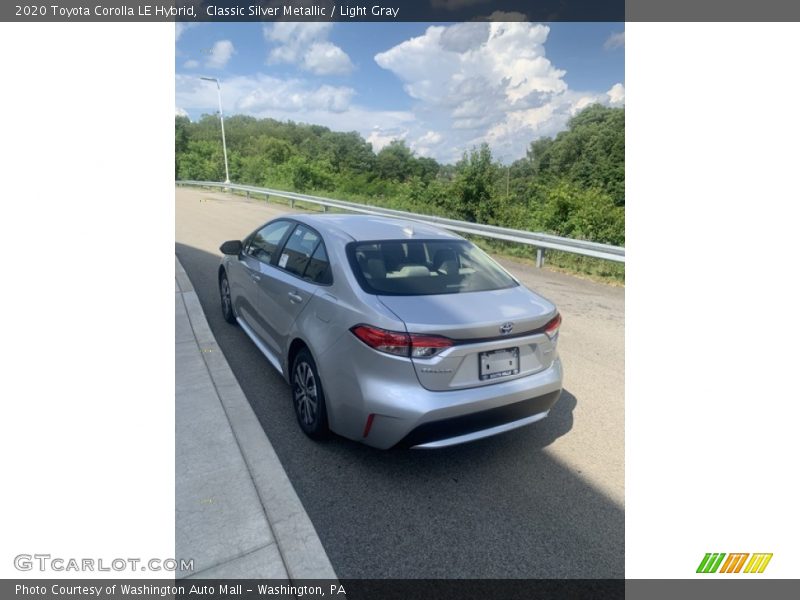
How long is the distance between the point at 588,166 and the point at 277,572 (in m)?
62.3

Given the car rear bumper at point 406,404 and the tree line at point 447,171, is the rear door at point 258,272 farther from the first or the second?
the tree line at point 447,171

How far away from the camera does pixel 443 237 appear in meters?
3.79

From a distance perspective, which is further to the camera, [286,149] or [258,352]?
[286,149]

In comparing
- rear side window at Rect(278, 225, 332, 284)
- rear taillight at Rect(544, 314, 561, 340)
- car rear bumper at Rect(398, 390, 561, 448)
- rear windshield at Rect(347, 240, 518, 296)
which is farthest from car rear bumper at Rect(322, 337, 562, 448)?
rear side window at Rect(278, 225, 332, 284)

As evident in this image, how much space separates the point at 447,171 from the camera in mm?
60094

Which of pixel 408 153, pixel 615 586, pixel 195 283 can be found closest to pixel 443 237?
pixel 615 586

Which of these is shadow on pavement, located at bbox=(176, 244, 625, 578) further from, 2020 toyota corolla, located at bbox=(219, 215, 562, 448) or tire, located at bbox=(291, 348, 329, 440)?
2020 toyota corolla, located at bbox=(219, 215, 562, 448)

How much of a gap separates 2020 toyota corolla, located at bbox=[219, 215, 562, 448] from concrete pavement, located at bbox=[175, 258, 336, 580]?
0.48m

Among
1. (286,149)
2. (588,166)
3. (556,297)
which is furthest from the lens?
(588,166)

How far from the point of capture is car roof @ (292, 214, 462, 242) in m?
3.61

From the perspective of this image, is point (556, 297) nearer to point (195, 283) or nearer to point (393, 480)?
point (393, 480)

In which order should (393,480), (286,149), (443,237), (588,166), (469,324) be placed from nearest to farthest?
(469,324)
(393,480)
(443,237)
(286,149)
(588,166)
